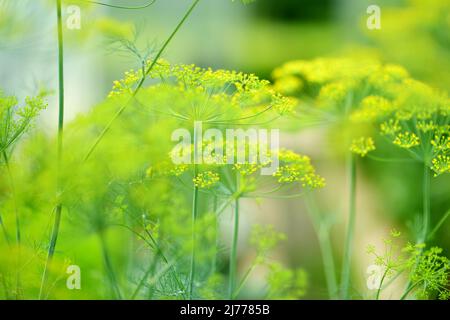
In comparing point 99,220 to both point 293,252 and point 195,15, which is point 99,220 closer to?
point 195,15

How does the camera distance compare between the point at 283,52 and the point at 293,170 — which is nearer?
the point at 293,170

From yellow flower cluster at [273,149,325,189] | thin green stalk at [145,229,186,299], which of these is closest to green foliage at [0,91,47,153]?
thin green stalk at [145,229,186,299]

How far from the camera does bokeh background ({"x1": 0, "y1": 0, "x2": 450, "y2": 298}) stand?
0.81 metres

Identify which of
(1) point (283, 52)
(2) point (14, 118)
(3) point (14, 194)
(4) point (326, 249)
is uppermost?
(1) point (283, 52)

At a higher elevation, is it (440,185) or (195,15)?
(195,15)

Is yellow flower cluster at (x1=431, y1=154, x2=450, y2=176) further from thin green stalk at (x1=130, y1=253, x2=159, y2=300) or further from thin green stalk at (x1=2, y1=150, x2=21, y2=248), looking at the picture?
thin green stalk at (x1=2, y1=150, x2=21, y2=248)

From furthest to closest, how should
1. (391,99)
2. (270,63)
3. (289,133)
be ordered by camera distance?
(270,63) → (289,133) → (391,99)

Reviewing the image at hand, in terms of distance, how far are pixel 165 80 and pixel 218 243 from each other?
0.28 metres

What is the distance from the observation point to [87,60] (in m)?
0.88

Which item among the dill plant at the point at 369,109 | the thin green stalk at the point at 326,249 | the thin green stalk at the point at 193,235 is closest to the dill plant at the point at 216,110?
the thin green stalk at the point at 193,235

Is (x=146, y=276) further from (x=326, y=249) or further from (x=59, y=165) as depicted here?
(x=326, y=249)

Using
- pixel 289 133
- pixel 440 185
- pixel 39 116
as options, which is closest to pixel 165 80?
pixel 39 116

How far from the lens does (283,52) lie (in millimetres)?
1421

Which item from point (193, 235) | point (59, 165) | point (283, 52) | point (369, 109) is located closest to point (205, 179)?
point (193, 235)
